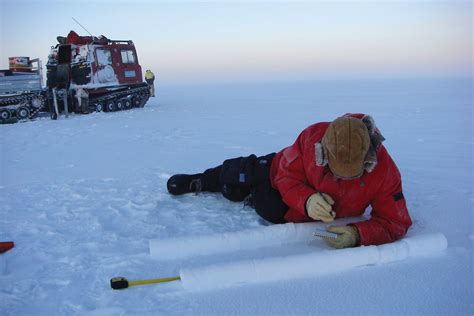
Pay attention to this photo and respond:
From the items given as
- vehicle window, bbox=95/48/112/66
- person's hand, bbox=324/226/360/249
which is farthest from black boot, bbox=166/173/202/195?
vehicle window, bbox=95/48/112/66

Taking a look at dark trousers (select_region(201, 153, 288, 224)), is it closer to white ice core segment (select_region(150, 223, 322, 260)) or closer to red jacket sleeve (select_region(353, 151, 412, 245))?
white ice core segment (select_region(150, 223, 322, 260))

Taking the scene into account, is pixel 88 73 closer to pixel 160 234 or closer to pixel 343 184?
pixel 160 234

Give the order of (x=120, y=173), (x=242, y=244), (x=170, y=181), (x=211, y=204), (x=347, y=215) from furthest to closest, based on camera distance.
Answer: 1. (x=120, y=173)
2. (x=170, y=181)
3. (x=211, y=204)
4. (x=347, y=215)
5. (x=242, y=244)

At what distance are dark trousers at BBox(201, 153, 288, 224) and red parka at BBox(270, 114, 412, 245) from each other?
0.65ft

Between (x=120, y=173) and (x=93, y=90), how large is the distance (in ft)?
→ 26.4

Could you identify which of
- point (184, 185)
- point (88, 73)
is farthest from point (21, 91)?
point (184, 185)

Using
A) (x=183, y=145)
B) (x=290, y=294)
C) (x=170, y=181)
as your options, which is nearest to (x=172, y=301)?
(x=290, y=294)

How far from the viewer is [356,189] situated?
91.0 inches

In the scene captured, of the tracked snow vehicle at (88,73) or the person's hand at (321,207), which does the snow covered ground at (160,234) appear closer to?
the person's hand at (321,207)

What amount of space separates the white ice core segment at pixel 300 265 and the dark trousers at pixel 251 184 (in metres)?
0.62

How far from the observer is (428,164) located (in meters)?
4.66

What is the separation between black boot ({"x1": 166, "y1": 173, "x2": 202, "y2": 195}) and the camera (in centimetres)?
340

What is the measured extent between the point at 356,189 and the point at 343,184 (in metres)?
0.08

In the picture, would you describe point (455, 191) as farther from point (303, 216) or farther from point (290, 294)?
point (290, 294)
